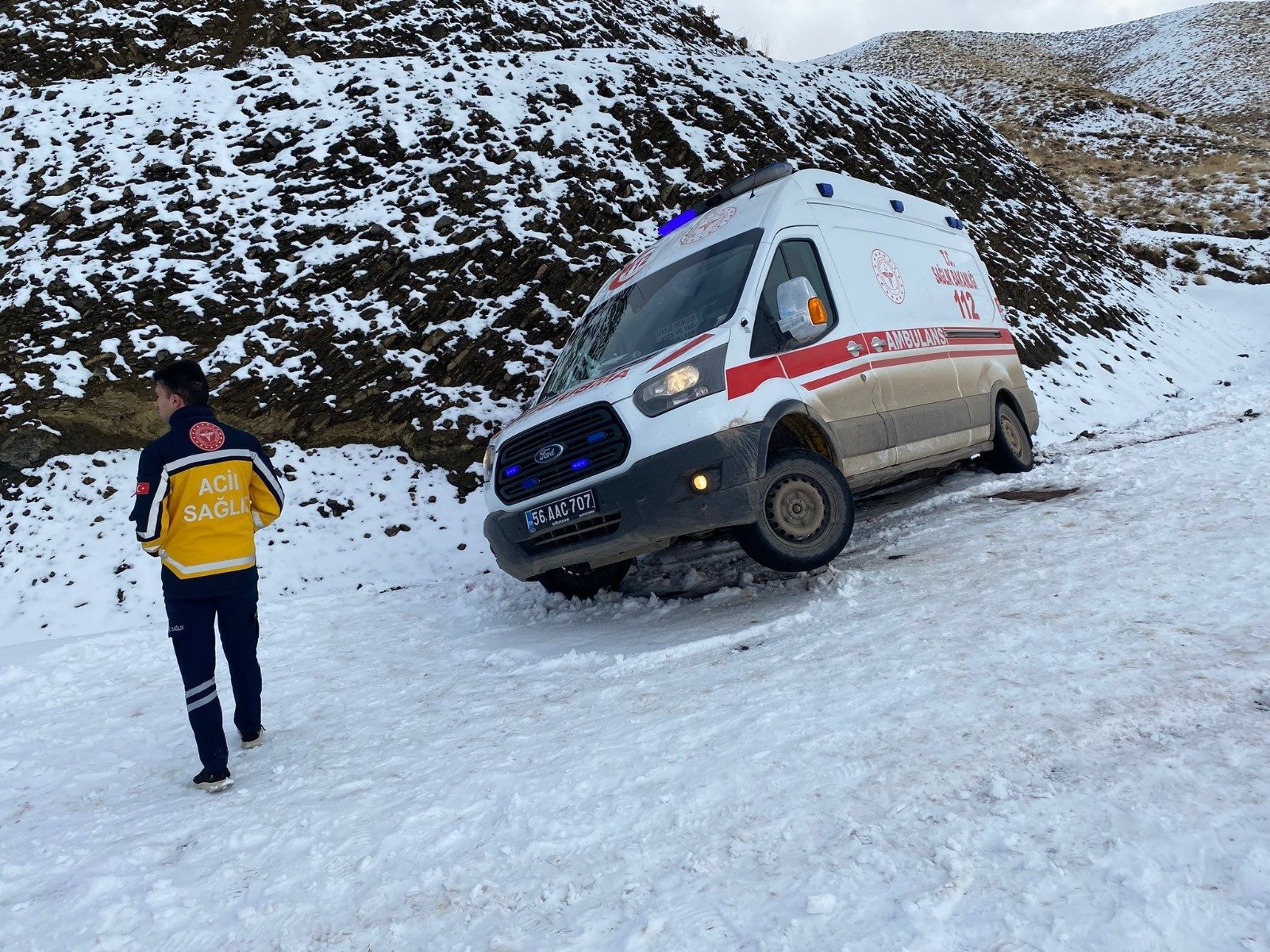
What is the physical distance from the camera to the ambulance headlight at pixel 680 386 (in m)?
4.84

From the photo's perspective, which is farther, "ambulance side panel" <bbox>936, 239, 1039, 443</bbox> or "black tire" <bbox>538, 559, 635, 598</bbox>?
"ambulance side panel" <bbox>936, 239, 1039, 443</bbox>

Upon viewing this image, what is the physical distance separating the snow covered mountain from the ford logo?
951 inches

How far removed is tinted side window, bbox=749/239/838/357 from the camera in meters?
5.19

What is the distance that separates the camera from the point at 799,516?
506 cm

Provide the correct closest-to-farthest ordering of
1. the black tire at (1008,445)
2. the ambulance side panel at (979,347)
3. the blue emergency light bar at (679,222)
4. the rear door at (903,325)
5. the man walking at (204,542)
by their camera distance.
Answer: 1. the man walking at (204,542)
2. the rear door at (903,325)
3. the blue emergency light bar at (679,222)
4. the ambulance side panel at (979,347)
5. the black tire at (1008,445)

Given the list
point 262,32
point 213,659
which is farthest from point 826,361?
point 262,32

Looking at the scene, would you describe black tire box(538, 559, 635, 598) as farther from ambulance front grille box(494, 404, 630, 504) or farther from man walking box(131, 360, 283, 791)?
man walking box(131, 360, 283, 791)

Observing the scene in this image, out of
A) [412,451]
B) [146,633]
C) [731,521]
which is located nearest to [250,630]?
[731,521]

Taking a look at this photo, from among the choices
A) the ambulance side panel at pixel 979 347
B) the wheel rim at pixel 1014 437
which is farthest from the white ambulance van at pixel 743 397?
the wheel rim at pixel 1014 437

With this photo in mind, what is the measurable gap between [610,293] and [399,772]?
14.2ft

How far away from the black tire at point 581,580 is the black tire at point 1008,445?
399 cm

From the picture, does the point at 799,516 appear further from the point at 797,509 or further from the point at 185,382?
the point at 185,382

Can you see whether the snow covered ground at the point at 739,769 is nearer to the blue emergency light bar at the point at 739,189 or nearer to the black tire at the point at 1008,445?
the black tire at the point at 1008,445

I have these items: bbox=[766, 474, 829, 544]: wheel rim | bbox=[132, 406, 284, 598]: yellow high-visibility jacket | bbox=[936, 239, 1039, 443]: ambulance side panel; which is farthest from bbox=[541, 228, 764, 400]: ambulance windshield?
bbox=[936, 239, 1039, 443]: ambulance side panel
